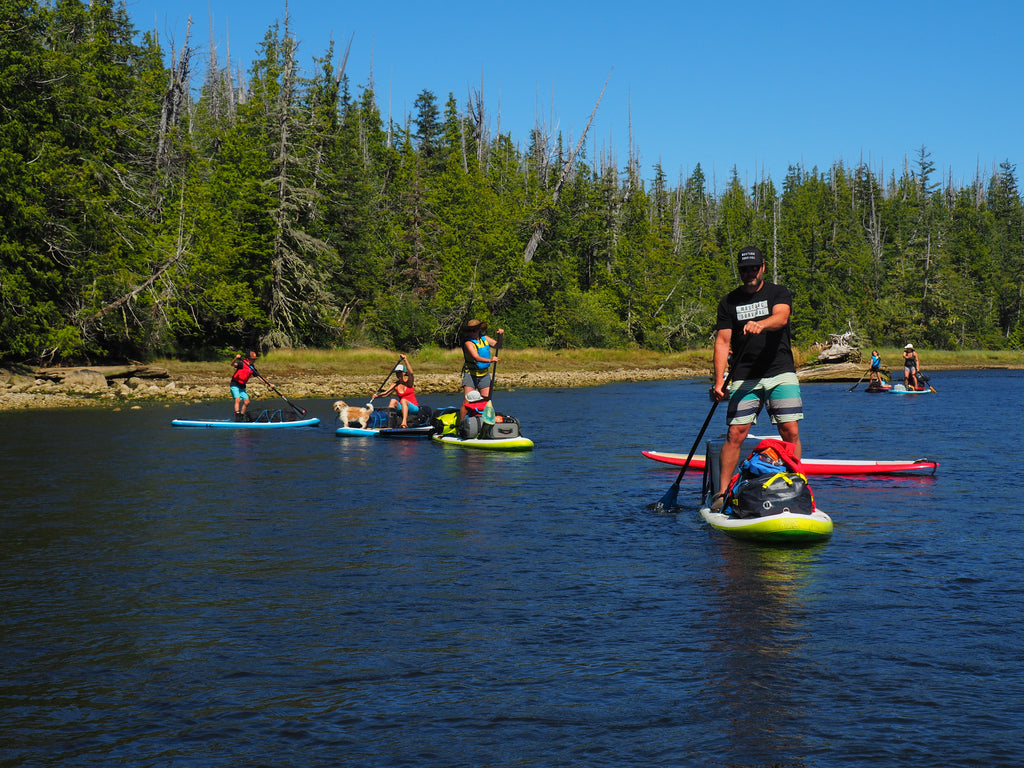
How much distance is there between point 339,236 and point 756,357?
187 ft

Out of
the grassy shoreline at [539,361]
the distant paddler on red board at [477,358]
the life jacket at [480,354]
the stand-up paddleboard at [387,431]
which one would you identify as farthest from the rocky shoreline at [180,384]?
the life jacket at [480,354]

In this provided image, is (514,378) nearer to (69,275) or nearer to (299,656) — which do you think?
(69,275)

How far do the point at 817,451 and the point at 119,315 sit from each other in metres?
38.0

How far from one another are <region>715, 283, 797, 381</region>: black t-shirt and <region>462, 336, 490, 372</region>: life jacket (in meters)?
9.42

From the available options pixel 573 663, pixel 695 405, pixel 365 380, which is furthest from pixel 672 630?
pixel 365 380

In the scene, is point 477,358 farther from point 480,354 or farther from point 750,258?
point 750,258

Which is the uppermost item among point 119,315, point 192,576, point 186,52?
point 186,52

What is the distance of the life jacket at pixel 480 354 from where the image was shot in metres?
19.2

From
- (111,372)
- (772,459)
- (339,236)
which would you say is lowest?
(772,459)

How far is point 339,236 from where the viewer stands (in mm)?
64375

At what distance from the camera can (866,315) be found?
98.9m

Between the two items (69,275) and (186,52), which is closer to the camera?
(69,275)

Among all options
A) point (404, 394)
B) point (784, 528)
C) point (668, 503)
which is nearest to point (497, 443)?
point (404, 394)

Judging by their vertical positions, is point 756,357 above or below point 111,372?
above
